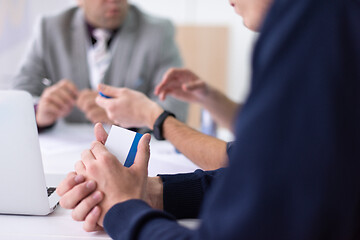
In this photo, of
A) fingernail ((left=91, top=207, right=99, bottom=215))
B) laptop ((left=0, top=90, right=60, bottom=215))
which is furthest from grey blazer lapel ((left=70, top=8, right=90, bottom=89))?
fingernail ((left=91, top=207, right=99, bottom=215))

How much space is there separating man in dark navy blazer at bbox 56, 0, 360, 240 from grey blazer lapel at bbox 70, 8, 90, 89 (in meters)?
1.84

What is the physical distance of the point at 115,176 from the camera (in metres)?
0.61

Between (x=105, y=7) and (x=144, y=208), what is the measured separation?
167cm

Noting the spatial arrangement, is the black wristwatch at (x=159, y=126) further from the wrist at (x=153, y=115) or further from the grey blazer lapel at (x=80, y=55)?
the grey blazer lapel at (x=80, y=55)

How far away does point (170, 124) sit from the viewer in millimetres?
1168

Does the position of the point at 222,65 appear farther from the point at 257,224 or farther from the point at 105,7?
the point at 257,224

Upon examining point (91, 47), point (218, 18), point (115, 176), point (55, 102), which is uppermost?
point (218, 18)

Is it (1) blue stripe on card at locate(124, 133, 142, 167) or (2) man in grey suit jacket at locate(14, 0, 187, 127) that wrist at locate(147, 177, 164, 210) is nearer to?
(1) blue stripe on card at locate(124, 133, 142, 167)

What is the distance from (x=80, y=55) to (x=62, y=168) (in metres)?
1.18

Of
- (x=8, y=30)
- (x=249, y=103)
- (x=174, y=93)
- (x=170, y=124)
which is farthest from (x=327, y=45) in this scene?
(x=8, y=30)

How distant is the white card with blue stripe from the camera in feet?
2.25

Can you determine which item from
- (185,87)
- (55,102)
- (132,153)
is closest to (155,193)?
(132,153)

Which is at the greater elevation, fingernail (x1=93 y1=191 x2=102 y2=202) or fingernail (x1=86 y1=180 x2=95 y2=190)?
fingernail (x1=86 y1=180 x2=95 y2=190)

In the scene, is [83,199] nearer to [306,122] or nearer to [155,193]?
[155,193]
